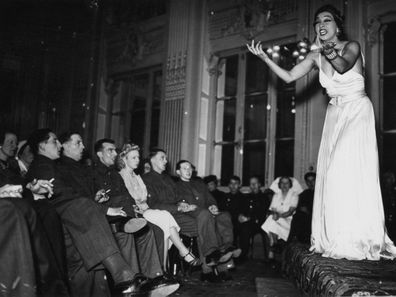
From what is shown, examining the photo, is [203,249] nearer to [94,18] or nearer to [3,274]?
[3,274]

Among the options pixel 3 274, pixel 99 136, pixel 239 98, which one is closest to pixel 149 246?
pixel 3 274

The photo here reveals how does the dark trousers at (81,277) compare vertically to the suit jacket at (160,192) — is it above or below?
below

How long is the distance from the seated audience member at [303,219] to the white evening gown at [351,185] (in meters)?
2.01

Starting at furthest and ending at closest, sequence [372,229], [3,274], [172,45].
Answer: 1. [172,45]
2. [372,229]
3. [3,274]

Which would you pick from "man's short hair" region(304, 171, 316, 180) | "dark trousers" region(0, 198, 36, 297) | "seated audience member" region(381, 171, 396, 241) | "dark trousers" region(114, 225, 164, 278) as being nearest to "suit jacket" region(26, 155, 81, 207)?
"dark trousers" region(114, 225, 164, 278)

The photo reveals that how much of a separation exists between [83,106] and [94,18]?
5.91 feet

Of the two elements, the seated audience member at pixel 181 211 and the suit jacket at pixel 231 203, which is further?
the suit jacket at pixel 231 203

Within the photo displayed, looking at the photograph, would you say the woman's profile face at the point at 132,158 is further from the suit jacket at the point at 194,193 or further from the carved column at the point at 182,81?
the carved column at the point at 182,81

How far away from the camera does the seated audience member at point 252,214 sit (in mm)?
5520

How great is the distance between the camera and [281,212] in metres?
5.63

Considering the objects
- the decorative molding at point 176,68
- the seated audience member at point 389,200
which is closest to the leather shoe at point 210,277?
the seated audience member at point 389,200

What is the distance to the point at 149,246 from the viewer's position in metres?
3.25

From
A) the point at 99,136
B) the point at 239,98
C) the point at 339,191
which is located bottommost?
the point at 339,191

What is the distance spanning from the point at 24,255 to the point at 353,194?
1979 millimetres
